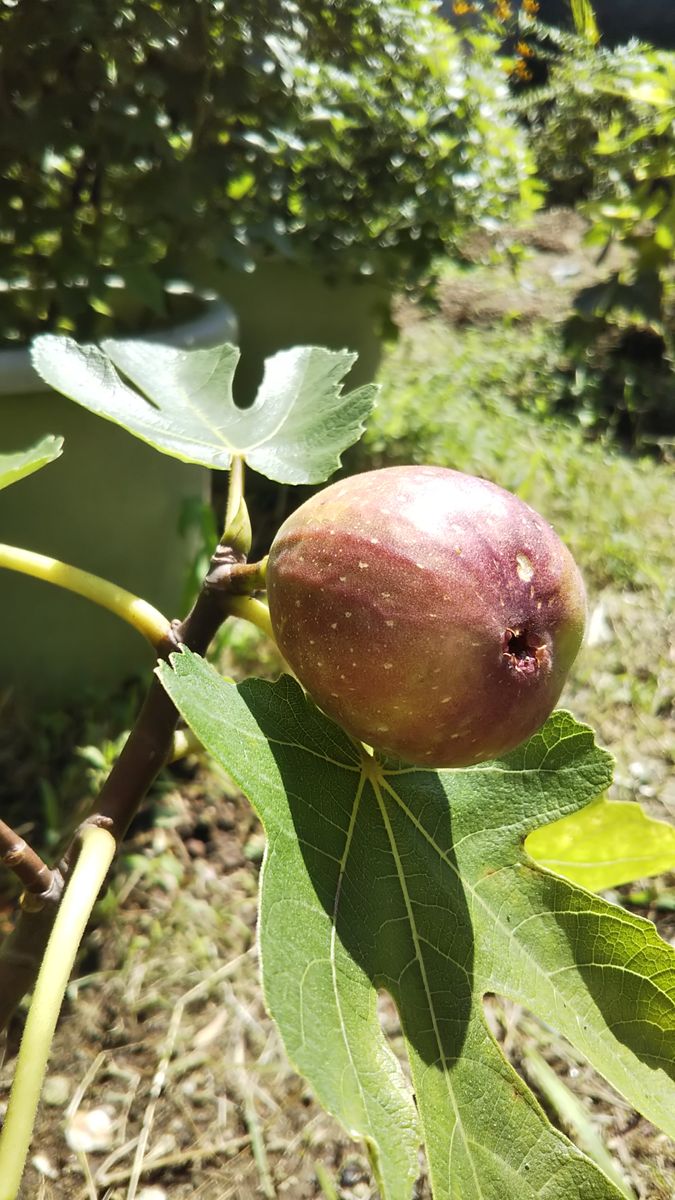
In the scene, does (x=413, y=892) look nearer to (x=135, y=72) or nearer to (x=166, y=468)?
(x=166, y=468)

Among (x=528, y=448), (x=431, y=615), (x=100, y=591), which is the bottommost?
(x=528, y=448)

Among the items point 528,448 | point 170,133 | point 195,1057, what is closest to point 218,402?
point 195,1057

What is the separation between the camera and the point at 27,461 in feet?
2.09

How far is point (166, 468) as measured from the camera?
1.80 metres

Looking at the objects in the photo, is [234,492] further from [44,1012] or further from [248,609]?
[44,1012]

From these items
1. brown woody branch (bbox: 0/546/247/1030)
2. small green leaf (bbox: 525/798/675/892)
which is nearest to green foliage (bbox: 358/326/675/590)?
small green leaf (bbox: 525/798/675/892)

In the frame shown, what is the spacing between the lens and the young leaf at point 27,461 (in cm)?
63

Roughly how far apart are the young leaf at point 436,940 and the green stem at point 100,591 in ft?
0.25

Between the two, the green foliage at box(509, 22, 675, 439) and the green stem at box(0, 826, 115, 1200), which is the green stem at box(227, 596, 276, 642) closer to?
the green stem at box(0, 826, 115, 1200)

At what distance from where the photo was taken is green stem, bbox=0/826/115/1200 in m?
0.45

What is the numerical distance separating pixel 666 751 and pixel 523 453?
1354 millimetres

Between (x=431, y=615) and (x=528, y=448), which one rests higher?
(x=431, y=615)

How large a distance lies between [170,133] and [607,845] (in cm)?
163

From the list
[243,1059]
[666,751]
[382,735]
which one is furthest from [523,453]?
[382,735]
